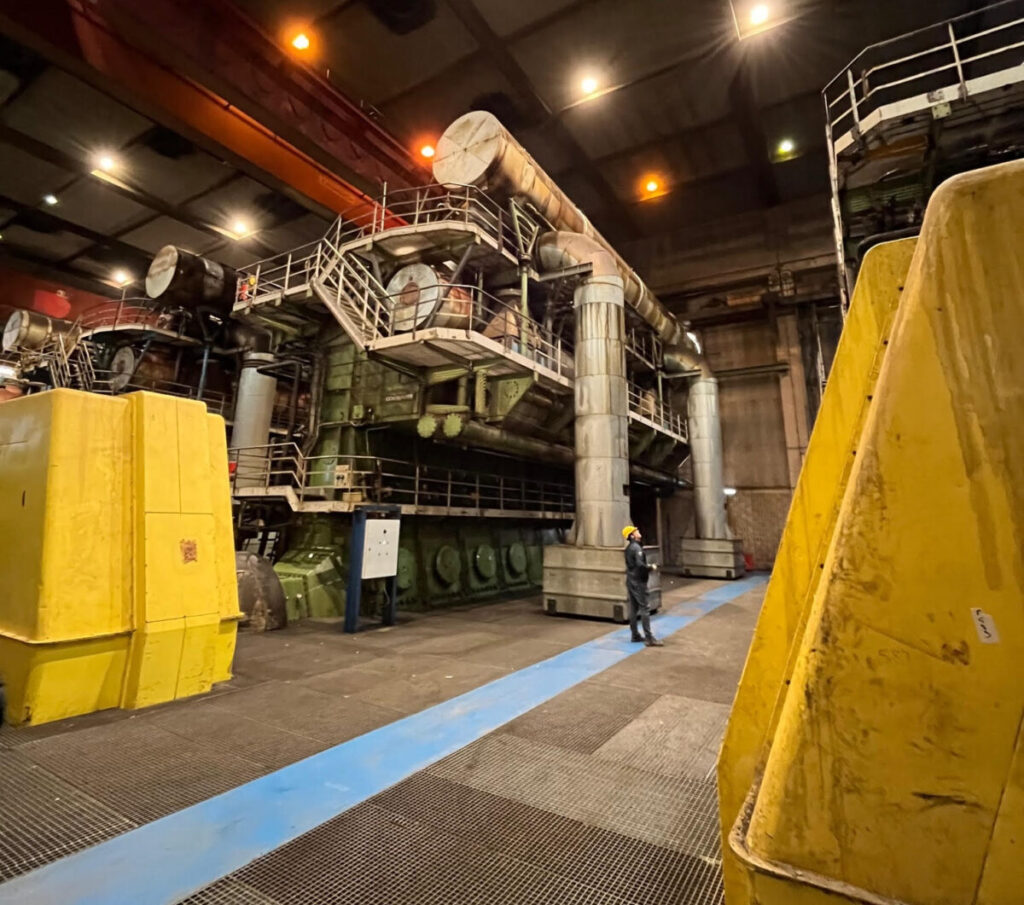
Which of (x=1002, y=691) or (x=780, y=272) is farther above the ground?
(x=780, y=272)

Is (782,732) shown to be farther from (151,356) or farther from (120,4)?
(151,356)

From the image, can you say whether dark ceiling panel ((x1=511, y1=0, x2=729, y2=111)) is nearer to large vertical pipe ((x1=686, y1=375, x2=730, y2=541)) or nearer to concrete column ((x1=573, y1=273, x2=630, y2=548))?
concrete column ((x1=573, y1=273, x2=630, y2=548))

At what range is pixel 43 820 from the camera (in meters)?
2.49

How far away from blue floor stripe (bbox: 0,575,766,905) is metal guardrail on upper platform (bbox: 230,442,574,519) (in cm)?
503

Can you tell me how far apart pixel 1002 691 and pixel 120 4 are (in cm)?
1330

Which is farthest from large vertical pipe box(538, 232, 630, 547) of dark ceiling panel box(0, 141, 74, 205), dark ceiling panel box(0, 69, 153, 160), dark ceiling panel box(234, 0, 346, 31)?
dark ceiling panel box(0, 141, 74, 205)

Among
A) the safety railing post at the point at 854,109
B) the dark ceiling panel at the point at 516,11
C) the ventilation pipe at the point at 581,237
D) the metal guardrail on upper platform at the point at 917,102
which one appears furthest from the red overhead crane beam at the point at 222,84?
the safety railing post at the point at 854,109

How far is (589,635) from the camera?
738 centimetres

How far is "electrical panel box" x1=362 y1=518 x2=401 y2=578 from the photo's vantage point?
7.59 metres

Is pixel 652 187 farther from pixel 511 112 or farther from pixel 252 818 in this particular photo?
pixel 252 818

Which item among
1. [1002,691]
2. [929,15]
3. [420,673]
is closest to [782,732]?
[1002,691]

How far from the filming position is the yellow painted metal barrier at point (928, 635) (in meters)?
1.03

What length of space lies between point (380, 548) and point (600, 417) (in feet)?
14.8

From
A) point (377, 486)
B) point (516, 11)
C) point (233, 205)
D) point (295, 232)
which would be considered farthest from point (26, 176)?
point (377, 486)
